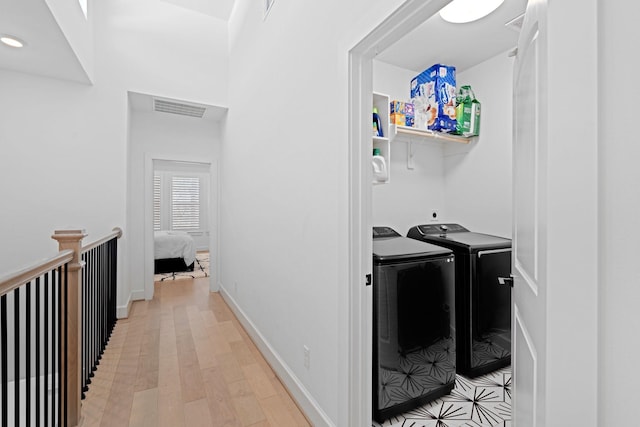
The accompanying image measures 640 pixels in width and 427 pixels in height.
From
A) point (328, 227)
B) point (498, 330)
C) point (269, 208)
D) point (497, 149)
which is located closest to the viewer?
point (328, 227)

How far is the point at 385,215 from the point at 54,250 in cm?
325

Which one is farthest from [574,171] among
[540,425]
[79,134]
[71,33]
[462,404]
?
[79,134]

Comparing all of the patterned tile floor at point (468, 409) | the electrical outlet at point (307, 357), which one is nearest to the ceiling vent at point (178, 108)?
the electrical outlet at point (307, 357)

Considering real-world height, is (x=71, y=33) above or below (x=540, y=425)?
above

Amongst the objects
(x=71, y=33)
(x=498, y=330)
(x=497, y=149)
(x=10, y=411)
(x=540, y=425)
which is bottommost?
(x=10, y=411)

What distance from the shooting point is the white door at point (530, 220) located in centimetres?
68

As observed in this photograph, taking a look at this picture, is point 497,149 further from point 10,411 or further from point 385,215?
point 10,411

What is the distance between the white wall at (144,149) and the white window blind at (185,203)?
13.1 feet

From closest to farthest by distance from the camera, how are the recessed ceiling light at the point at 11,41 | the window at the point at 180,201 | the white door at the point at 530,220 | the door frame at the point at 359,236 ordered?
1. the white door at the point at 530,220
2. the door frame at the point at 359,236
3. the recessed ceiling light at the point at 11,41
4. the window at the point at 180,201

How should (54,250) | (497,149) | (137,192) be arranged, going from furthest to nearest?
1. (137,192)
2. (54,250)
3. (497,149)

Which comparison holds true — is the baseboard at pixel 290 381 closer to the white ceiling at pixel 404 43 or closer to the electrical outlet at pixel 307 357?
the electrical outlet at pixel 307 357

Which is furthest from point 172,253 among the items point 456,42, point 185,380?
point 456,42

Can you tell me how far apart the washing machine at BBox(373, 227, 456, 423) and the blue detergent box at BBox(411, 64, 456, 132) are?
48.4 inches

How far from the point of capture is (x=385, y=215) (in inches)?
105
